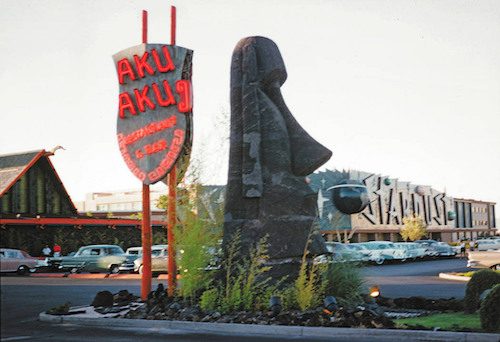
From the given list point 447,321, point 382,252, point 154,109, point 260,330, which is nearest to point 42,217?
point 382,252

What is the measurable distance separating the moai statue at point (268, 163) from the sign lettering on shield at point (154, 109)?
1239 millimetres

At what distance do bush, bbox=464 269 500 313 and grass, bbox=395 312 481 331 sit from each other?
239 millimetres

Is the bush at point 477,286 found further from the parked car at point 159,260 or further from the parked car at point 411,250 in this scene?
the parked car at point 411,250

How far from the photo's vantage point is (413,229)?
255 feet

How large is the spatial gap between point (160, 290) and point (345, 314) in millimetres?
5469

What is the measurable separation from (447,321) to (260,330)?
4.17 meters

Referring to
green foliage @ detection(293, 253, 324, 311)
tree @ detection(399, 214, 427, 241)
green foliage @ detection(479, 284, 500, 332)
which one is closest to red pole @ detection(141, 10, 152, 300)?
green foliage @ detection(293, 253, 324, 311)

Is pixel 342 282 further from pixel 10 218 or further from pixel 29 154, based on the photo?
pixel 29 154

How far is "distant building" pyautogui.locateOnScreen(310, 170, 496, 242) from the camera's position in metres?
71.0

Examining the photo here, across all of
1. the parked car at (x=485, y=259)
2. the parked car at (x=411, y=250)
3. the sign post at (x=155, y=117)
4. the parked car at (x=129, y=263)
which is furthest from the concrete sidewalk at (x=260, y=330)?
the parked car at (x=411, y=250)

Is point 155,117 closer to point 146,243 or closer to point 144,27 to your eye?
point 144,27

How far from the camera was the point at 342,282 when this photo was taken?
15.1 m

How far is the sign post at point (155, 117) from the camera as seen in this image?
→ 16.3m

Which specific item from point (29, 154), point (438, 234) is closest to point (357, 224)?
point (438, 234)
